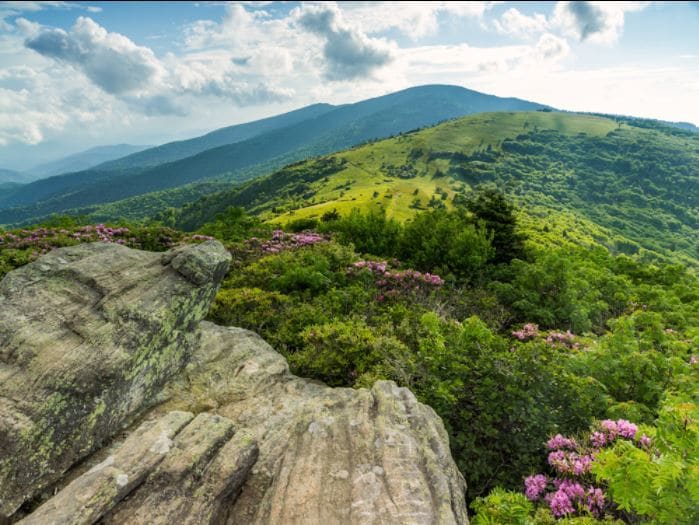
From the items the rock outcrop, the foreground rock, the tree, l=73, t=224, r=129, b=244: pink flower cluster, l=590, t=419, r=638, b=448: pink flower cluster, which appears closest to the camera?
the rock outcrop

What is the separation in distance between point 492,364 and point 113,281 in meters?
9.91

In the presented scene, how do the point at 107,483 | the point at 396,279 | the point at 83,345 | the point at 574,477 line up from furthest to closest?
the point at 396,279, the point at 83,345, the point at 574,477, the point at 107,483

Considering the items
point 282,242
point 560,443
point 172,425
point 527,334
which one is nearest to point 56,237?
point 282,242

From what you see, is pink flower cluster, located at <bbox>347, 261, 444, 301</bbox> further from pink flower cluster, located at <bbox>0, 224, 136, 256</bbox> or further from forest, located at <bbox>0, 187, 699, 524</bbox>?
pink flower cluster, located at <bbox>0, 224, 136, 256</bbox>

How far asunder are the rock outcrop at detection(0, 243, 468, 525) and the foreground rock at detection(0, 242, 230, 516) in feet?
0.09

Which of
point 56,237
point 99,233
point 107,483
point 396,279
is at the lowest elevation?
point 396,279

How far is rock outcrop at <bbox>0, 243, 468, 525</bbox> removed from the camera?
5.82m

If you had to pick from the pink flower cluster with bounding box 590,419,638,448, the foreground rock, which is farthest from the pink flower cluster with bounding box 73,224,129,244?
the pink flower cluster with bounding box 590,419,638,448

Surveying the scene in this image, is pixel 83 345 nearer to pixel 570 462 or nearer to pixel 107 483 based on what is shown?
pixel 107 483

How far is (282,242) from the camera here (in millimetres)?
24156

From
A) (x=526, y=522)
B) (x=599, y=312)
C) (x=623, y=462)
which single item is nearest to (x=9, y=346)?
(x=526, y=522)

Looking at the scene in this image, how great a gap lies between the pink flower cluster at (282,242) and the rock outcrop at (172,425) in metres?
12.3

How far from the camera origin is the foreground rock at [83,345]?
21.1 feet

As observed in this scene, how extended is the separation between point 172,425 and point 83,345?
2.55 m
